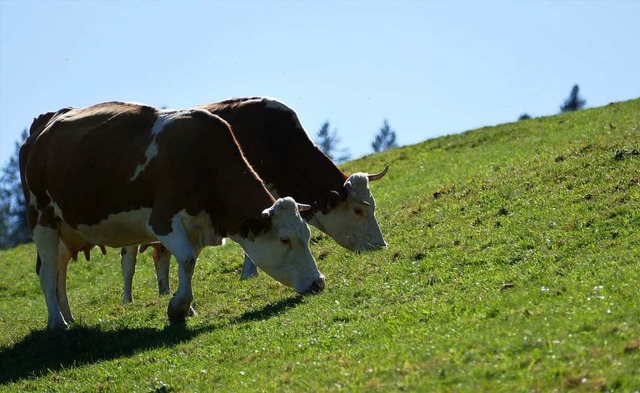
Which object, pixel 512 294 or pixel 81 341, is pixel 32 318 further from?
pixel 512 294

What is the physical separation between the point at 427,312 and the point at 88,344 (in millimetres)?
5214

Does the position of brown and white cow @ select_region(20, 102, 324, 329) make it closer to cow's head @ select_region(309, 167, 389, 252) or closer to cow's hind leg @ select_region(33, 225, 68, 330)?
cow's hind leg @ select_region(33, 225, 68, 330)

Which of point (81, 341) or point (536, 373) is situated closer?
point (536, 373)

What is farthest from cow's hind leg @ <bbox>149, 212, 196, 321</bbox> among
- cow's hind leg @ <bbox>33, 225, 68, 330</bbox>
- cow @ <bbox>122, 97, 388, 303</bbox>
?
cow @ <bbox>122, 97, 388, 303</bbox>

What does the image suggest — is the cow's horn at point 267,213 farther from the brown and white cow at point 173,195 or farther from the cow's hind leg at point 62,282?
the cow's hind leg at point 62,282

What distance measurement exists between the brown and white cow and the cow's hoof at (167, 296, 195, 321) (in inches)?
0.6

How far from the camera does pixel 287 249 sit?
16.1m

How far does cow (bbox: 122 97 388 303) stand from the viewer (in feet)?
64.7

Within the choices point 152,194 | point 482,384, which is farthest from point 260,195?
point 482,384

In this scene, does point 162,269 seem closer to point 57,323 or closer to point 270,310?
point 57,323

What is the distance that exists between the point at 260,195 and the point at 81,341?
10.6ft

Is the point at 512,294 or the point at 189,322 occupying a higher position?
the point at 512,294

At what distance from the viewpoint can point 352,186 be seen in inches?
799

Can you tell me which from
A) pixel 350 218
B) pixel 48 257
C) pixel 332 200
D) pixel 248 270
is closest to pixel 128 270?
pixel 248 270
